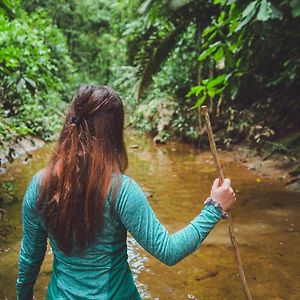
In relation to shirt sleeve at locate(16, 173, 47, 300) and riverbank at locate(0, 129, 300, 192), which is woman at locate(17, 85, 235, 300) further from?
riverbank at locate(0, 129, 300, 192)

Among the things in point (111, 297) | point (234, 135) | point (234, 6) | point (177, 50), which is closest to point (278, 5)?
point (234, 6)

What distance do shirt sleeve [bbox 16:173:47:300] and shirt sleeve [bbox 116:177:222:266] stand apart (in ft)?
1.07

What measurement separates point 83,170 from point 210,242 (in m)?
3.00

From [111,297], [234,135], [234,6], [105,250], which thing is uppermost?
[234,6]

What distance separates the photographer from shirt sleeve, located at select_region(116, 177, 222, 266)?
4.93ft

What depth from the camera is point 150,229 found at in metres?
1.52

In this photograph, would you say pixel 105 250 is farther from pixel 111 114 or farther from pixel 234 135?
pixel 234 135

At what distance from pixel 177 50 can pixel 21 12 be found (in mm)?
4850

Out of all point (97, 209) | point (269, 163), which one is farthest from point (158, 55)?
point (97, 209)

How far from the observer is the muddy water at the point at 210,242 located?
11.2ft

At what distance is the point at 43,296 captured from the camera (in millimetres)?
3260

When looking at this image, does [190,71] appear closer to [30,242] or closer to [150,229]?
[30,242]

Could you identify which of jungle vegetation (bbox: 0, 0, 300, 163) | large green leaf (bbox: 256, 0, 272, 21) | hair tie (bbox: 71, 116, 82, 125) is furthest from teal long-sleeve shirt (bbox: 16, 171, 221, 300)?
large green leaf (bbox: 256, 0, 272, 21)

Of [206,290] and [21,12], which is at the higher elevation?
[21,12]
